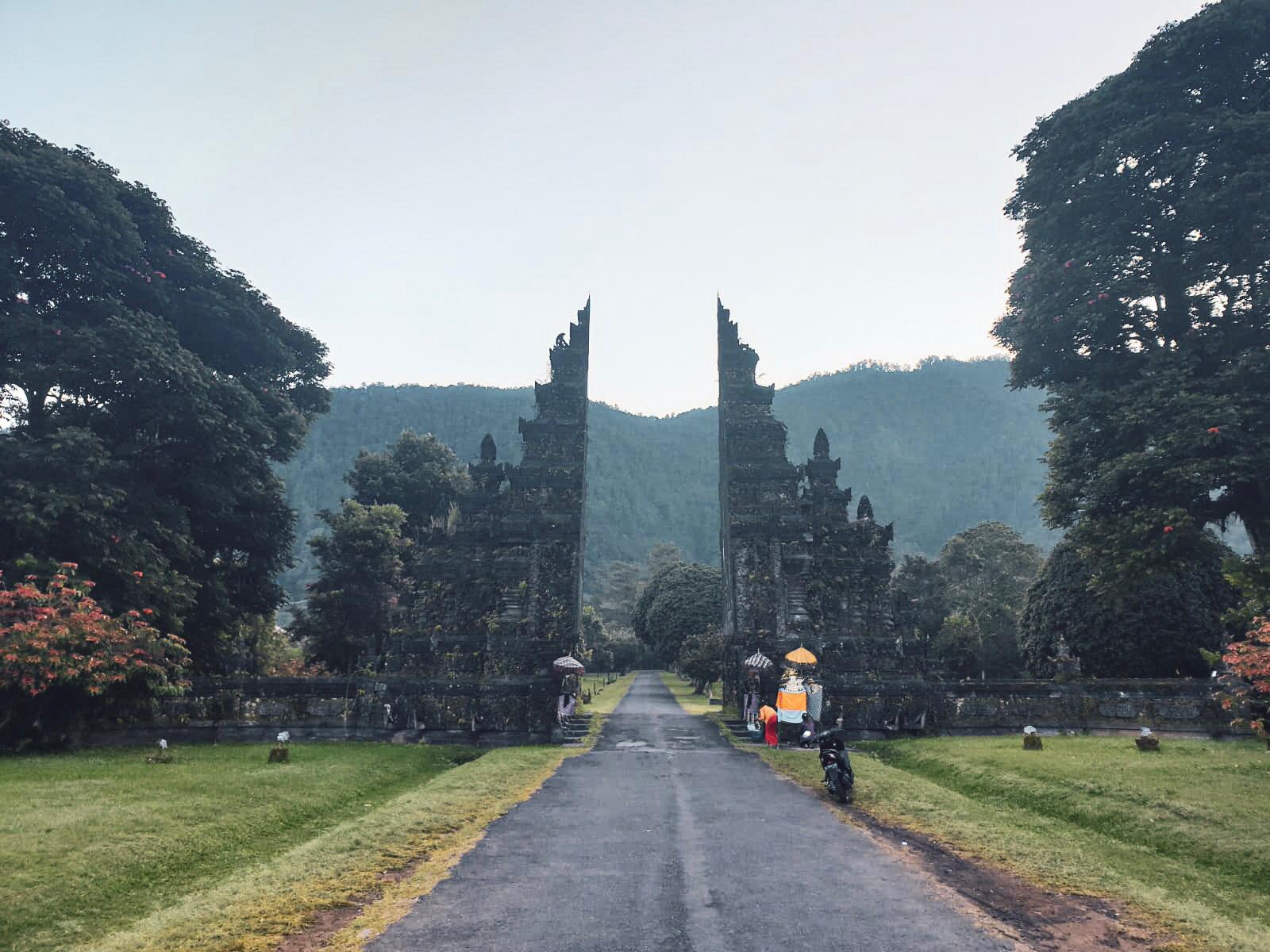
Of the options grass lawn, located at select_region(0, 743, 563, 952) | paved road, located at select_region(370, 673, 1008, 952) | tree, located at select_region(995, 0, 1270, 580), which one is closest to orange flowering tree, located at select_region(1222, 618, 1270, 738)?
tree, located at select_region(995, 0, 1270, 580)

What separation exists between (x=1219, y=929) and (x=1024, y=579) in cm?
5781

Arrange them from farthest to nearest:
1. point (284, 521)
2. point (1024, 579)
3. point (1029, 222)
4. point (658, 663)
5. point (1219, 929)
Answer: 1. point (658, 663)
2. point (1024, 579)
3. point (284, 521)
4. point (1029, 222)
5. point (1219, 929)

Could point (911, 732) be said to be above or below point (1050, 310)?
below

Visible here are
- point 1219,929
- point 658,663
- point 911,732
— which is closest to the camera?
point 1219,929

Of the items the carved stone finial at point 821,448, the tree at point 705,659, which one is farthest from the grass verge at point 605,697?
the carved stone finial at point 821,448

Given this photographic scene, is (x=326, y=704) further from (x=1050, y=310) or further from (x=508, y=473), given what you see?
(x=1050, y=310)

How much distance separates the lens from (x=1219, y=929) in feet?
22.7

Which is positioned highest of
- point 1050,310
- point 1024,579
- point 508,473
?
point 1050,310

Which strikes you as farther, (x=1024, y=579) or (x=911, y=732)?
(x=1024, y=579)

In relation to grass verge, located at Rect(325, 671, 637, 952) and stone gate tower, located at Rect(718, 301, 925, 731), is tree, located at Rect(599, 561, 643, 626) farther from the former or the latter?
grass verge, located at Rect(325, 671, 637, 952)

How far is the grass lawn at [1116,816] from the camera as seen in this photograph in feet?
26.2

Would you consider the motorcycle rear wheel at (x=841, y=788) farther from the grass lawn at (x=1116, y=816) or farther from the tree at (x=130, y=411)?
the tree at (x=130, y=411)

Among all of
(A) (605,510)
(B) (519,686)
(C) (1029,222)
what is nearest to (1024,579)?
(C) (1029,222)

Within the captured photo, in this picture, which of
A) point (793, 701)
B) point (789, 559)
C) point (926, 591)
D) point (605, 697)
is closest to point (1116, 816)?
point (793, 701)
